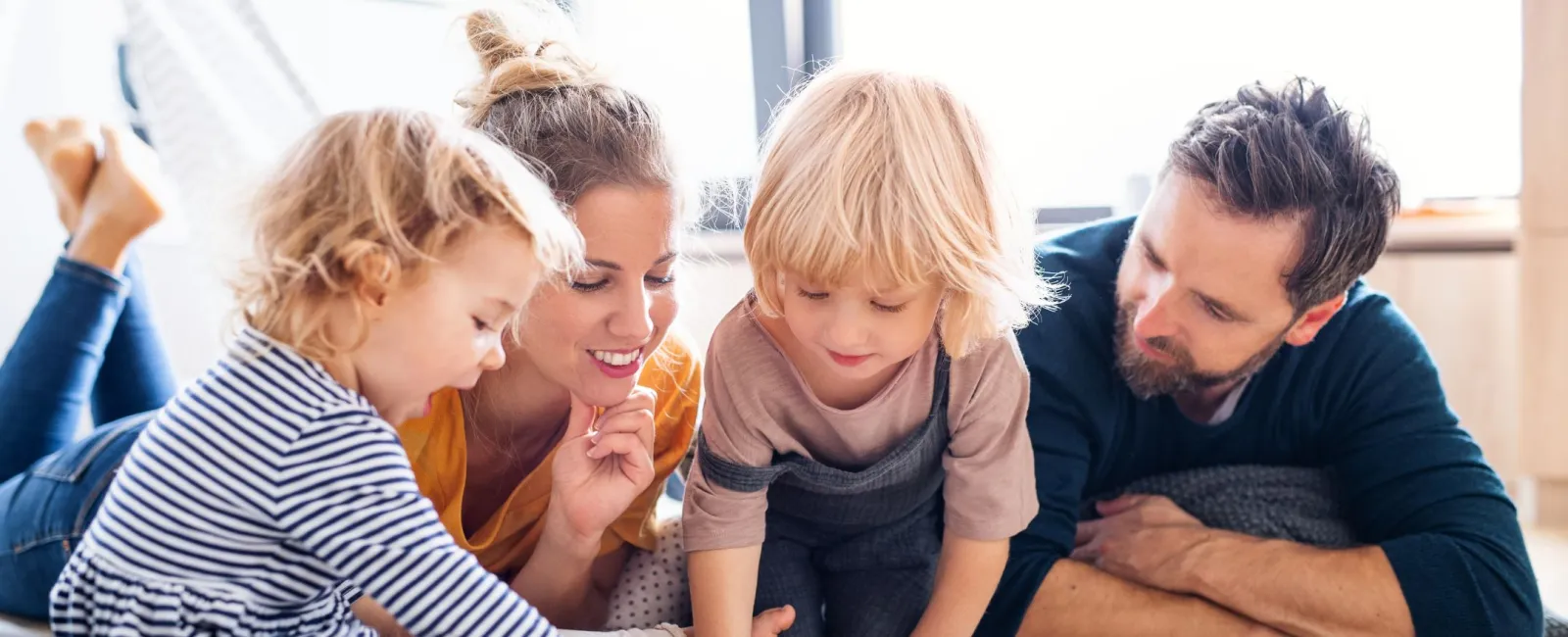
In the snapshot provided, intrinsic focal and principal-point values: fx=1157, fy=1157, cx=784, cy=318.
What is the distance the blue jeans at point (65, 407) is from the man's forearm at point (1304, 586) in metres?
1.24

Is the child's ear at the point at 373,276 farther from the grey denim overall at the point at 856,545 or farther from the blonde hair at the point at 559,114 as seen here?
the grey denim overall at the point at 856,545

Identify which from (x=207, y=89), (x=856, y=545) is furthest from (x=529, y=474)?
(x=207, y=89)

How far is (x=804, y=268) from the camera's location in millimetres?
1015

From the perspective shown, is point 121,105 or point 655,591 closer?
point 655,591

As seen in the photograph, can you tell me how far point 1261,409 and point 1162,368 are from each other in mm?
180

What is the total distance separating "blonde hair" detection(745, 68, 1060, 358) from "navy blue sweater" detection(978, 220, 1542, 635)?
339mm

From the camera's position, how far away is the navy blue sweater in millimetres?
1295

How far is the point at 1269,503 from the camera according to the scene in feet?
4.68

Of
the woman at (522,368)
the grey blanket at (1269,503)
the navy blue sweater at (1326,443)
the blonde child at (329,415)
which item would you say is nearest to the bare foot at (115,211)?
the woman at (522,368)

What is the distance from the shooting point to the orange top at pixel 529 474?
46.3 inches

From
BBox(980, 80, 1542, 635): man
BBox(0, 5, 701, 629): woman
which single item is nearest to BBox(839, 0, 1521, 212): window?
BBox(980, 80, 1542, 635): man

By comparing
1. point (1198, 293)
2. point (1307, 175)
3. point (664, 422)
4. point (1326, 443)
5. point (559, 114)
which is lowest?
point (1326, 443)

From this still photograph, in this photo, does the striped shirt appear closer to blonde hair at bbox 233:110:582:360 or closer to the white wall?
blonde hair at bbox 233:110:582:360

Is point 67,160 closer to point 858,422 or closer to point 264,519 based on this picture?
point 264,519
